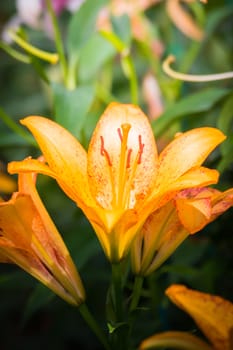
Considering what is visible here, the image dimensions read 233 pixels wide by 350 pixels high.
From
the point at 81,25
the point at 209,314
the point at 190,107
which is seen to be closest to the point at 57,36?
the point at 81,25

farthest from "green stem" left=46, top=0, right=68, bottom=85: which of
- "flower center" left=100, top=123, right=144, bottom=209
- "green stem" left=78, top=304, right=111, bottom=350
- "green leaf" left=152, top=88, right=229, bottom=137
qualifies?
"green stem" left=78, top=304, right=111, bottom=350

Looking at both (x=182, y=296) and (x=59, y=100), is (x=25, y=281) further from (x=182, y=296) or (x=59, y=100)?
(x=182, y=296)

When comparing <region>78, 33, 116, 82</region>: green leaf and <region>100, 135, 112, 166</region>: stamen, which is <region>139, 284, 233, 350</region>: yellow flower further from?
<region>78, 33, 116, 82</region>: green leaf

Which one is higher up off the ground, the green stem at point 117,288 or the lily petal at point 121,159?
the lily petal at point 121,159

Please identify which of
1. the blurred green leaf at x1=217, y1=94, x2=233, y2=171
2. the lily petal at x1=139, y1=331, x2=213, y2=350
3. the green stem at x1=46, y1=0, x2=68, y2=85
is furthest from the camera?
the green stem at x1=46, y1=0, x2=68, y2=85

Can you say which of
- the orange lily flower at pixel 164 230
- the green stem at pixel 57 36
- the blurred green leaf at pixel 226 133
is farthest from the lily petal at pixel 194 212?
the green stem at pixel 57 36

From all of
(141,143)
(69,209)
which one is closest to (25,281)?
(141,143)

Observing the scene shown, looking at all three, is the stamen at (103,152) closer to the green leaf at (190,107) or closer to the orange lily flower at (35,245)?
the orange lily flower at (35,245)
